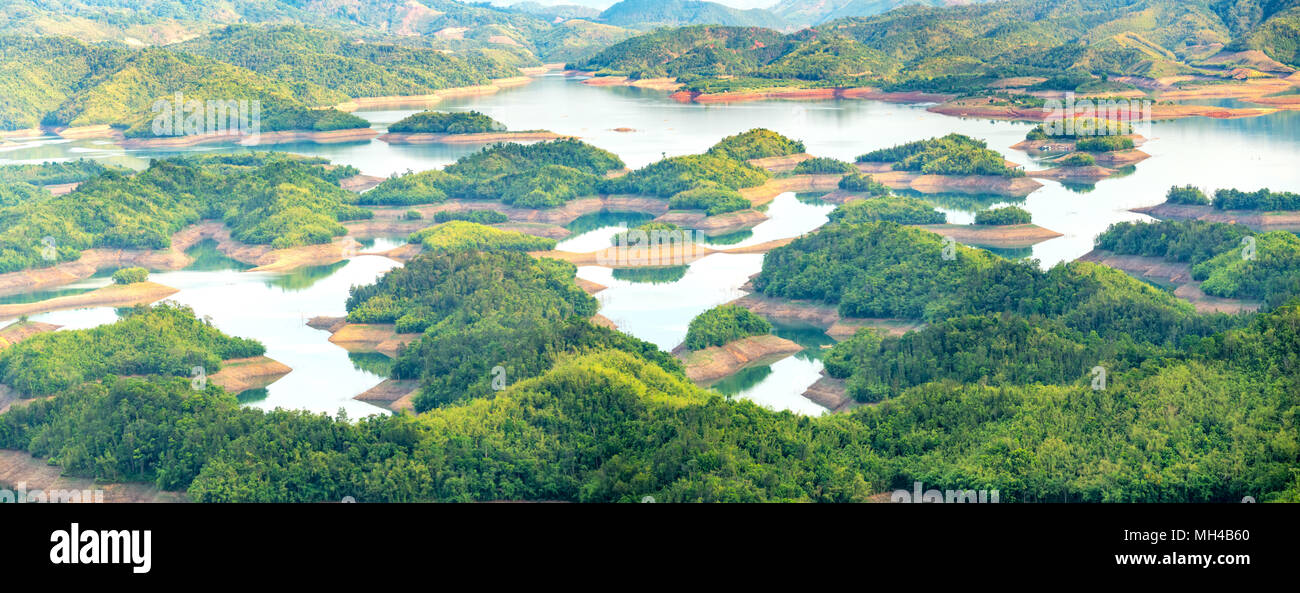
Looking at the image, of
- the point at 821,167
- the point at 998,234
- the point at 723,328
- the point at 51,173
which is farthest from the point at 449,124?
the point at 723,328

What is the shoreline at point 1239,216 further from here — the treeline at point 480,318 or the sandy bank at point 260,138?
the sandy bank at point 260,138

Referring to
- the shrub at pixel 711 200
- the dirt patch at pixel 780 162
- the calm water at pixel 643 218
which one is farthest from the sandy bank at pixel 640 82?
the shrub at pixel 711 200

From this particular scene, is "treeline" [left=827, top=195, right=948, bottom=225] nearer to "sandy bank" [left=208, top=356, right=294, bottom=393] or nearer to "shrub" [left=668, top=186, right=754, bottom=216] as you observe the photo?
"shrub" [left=668, top=186, right=754, bottom=216]

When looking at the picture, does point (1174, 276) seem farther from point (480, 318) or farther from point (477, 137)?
point (477, 137)

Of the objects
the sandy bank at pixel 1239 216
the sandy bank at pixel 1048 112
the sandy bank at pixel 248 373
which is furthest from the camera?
the sandy bank at pixel 1048 112

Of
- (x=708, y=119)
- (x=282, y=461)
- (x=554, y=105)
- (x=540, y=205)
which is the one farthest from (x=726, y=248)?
(x=554, y=105)
